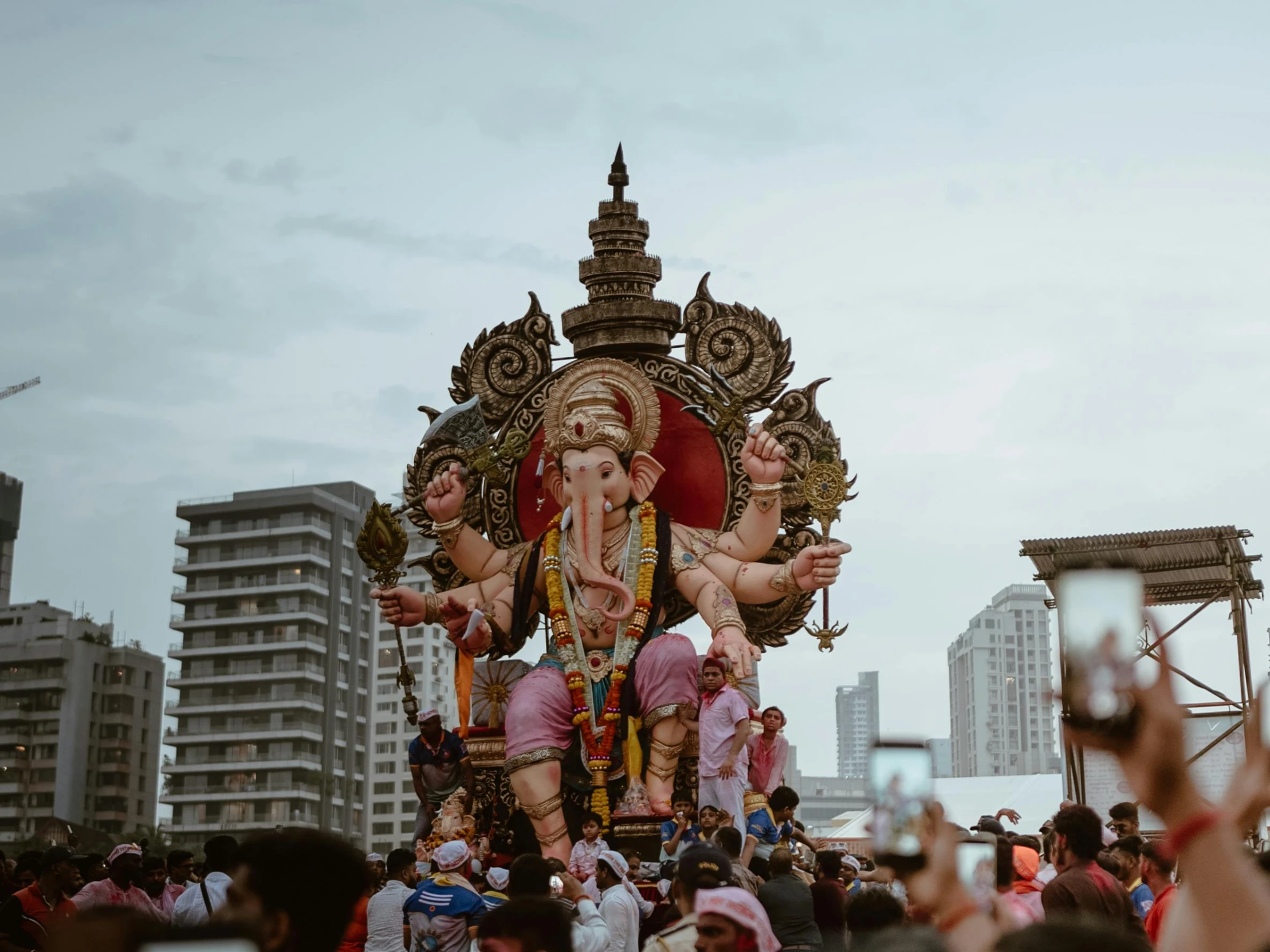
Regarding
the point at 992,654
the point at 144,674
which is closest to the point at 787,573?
the point at 144,674

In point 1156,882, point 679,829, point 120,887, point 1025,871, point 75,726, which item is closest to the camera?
point 1025,871

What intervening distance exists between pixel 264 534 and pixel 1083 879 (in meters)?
65.2

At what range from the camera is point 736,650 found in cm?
1425

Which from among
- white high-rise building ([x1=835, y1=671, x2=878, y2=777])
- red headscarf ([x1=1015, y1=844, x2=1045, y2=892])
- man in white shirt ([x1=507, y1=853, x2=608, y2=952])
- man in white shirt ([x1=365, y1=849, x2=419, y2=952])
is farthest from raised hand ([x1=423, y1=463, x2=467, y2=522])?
white high-rise building ([x1=835, y1=671, x2=878, y2=777])

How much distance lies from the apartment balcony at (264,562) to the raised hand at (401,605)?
178 ft

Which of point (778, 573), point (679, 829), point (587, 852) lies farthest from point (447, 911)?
point (778, 573)

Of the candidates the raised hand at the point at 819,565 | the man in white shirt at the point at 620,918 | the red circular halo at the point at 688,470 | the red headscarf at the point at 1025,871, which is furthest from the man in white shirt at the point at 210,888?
the red circular halo at the point at 688,470

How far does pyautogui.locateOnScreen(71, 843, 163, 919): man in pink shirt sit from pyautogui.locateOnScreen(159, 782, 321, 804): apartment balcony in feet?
191

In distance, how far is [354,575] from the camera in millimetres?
70750

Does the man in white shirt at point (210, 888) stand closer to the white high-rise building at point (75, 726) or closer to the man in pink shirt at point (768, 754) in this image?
the man in pink shirt at point (768, 754)

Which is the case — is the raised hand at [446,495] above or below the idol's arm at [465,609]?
above

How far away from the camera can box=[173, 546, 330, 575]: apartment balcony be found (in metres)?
68.6

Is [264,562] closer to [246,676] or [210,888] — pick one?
[246,676]

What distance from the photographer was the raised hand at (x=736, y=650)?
14.2 metres
